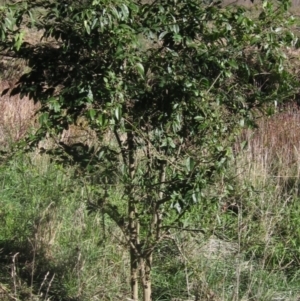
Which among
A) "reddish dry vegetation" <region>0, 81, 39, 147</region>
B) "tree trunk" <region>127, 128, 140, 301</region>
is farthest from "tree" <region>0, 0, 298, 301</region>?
"reddish dry vegetation" <region>0, 81, 39, 147</region>

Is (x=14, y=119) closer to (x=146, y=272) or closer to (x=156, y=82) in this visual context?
(x=146, y=272)

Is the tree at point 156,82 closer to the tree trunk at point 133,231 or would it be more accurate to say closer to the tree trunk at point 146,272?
the tree trunk at point 133,231

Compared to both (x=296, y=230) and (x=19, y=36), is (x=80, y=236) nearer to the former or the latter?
(x=296, y=230)

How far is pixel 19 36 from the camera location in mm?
3061

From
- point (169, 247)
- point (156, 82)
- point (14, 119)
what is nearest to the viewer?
point (156, 82)

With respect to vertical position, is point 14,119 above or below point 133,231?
above

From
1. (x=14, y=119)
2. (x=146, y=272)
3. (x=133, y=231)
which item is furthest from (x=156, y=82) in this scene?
(x=14, y=119)

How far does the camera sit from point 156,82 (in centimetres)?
328

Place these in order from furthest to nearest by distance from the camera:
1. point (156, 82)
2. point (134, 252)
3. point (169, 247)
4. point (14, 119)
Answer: point (14, 119) → point (169, 247) → point (134, 252) → point (156, 82)

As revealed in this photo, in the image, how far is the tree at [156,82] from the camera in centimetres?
315

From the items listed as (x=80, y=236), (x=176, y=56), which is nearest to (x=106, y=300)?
(x=80, y=236)

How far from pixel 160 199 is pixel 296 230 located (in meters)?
2.29

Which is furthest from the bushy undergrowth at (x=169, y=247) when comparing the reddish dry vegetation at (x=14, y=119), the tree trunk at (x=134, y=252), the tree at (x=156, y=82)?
the reddish dry vegetation at (x=14, y=119)

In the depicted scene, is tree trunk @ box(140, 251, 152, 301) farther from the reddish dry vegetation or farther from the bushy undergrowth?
the reddish dry vegetation
